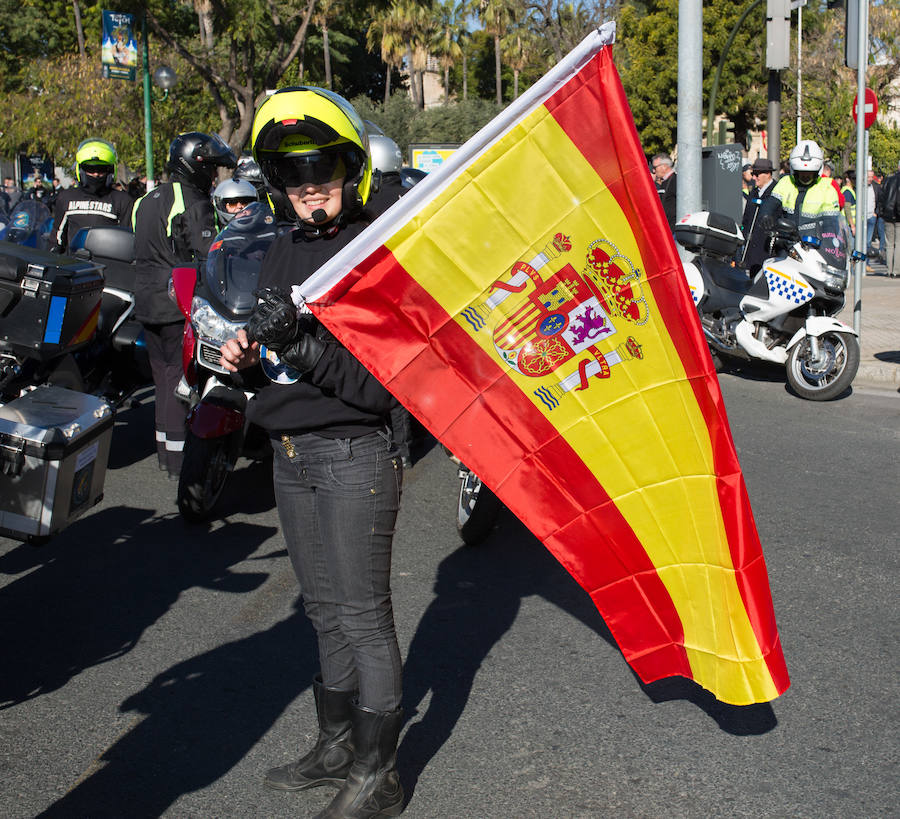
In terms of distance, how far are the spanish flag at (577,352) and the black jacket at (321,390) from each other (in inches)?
6.5

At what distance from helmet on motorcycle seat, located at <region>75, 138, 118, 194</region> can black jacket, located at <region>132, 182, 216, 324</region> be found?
7.22 feet

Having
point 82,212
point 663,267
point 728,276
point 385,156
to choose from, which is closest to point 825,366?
point 728,276

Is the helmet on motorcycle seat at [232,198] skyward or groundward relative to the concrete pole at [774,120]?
groundward

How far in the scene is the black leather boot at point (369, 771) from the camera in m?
2.99

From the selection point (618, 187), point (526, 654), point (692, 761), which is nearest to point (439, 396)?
point (618, 187)

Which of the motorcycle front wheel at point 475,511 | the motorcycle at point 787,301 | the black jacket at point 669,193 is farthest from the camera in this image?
the black jacket at point 669,193

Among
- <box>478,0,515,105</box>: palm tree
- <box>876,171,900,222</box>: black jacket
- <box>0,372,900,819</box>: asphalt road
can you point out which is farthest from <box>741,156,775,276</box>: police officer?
<box>478,0,515,105</box>: palm tree

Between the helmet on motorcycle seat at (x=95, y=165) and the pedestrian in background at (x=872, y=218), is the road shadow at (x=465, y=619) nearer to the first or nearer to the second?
the helmet on motorcycle seat at (x=95, y=165)

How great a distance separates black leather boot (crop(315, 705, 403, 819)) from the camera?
2992mm

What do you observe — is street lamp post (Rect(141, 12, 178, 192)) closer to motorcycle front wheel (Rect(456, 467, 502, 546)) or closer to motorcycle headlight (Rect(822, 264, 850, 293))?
motorcycle headlight (Rect(822, 264, 850, 293))

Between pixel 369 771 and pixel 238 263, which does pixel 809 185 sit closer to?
pixel 238 263

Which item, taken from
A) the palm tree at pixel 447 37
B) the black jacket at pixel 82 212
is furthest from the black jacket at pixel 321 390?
the palm tree at pixel 447 37

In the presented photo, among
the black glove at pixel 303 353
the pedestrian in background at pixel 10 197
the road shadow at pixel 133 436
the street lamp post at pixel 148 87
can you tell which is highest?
the street lamp post at pixel 148 87

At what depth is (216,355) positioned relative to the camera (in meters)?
5.17
